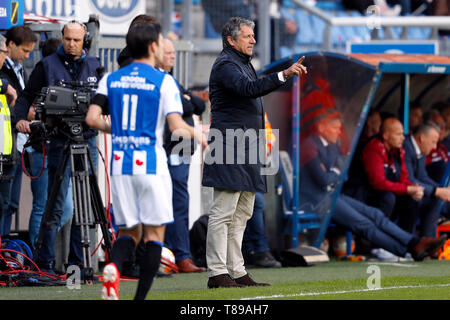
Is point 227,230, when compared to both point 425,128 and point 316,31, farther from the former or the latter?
point 316,31

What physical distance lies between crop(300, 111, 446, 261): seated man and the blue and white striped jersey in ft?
16.2

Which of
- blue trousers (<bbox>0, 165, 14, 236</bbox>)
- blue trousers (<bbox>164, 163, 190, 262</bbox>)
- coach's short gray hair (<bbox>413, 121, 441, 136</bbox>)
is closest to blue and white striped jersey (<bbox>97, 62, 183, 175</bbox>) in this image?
blue trousers (<bbox>0, 165, 14, 236</bbox>)

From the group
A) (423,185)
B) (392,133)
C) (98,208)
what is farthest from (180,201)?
(423,185)

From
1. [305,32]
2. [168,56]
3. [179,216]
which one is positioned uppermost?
[305,32]

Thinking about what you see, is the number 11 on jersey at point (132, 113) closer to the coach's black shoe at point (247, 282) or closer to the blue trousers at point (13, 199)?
the coach's black shoe at point (247, 282)

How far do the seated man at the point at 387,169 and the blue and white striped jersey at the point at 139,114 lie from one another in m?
5.53

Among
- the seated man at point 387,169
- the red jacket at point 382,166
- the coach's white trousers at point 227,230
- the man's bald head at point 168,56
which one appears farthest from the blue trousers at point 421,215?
the coach's white trousers at point 227,230

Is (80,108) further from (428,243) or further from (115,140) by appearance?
(428,243)

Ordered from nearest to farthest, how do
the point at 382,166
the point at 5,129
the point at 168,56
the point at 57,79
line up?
the point at 5,129 < the point at 57,79 < the point at 168,56 < the point at 382,166

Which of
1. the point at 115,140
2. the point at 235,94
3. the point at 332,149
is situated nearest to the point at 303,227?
the point at 332,149

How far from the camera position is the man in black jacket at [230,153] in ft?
26.1

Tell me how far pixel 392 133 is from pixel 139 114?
5836 mm

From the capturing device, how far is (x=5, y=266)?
8.71 m

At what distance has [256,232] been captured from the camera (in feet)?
34.4
